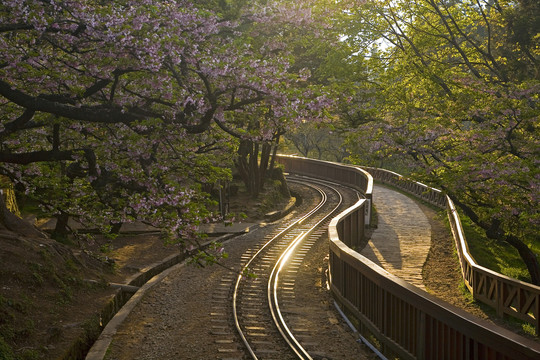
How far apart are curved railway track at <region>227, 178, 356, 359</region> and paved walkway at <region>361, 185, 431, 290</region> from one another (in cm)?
265

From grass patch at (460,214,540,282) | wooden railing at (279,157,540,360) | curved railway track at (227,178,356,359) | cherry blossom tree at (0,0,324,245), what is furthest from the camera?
grass patch at (460,214,540,282)

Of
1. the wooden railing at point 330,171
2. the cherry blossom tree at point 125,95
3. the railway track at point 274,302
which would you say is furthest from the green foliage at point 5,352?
the wooden railing at point 330,171

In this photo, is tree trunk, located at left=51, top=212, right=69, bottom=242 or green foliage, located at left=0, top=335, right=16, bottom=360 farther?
tree trunk, located at left=51, top=212, right=69, bottom=242

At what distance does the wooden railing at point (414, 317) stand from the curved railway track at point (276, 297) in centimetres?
129

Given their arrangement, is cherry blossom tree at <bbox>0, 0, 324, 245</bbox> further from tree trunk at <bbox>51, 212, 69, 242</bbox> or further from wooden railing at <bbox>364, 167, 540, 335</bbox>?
wooden railing at <bbox>364, 167, 540, 335</bbox>

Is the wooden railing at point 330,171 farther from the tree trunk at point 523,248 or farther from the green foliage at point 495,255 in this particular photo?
the tree trunk at point 523,248

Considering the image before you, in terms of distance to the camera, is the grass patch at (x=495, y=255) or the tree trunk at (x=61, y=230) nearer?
the tree trunk at (x=61, y=230)

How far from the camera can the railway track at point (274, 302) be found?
36.7ft

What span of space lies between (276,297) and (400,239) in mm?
10131

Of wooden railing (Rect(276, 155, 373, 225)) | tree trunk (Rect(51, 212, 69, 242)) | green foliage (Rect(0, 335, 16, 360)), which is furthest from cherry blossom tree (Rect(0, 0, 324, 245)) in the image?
wooden railing (Rect(276, 155, 373, 225))

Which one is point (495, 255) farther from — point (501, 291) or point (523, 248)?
point (501, 291)

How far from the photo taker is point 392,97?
2355cm

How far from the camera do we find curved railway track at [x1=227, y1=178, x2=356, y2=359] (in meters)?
11.3

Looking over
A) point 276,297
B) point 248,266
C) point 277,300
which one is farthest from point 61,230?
point 277,300
